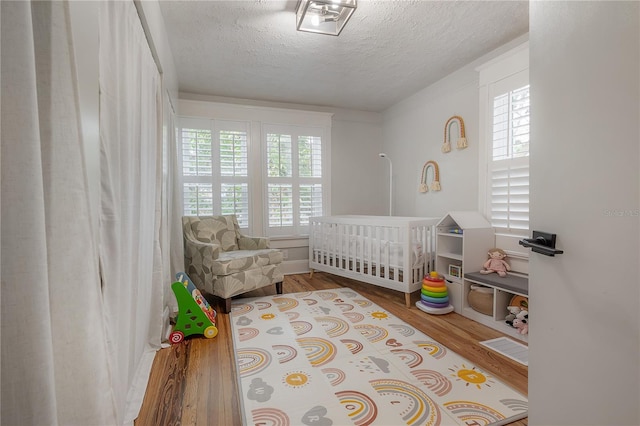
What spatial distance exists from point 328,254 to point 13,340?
3.15 meters

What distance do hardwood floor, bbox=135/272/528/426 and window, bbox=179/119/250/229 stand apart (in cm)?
145

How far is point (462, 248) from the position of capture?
267 centimetres

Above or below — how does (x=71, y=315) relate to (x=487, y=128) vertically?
below

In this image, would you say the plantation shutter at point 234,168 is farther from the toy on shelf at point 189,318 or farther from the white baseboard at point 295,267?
the toy on shelf at point 189,318

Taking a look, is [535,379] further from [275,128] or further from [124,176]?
[275,128]

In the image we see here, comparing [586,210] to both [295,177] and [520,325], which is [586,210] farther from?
[295,177]

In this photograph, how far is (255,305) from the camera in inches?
111

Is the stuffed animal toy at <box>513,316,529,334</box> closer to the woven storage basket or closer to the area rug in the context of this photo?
the woven storage basket

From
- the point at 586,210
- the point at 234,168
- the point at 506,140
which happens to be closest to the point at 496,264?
the point at 506,140

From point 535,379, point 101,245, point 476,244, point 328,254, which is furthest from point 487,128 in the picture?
point 101,245

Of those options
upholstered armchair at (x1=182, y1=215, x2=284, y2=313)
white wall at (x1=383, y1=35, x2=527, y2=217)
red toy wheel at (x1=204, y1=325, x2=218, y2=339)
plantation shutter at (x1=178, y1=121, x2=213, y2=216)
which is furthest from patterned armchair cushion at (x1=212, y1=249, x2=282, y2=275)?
white wall at (x1=383, y1=35, x2=527, y2=217)

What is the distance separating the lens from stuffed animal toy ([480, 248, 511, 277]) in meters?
2.48

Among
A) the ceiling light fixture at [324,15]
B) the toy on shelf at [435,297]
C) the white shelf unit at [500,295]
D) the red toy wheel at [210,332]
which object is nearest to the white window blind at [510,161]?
the white shelf unit at [500,295]

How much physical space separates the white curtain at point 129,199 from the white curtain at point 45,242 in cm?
30
